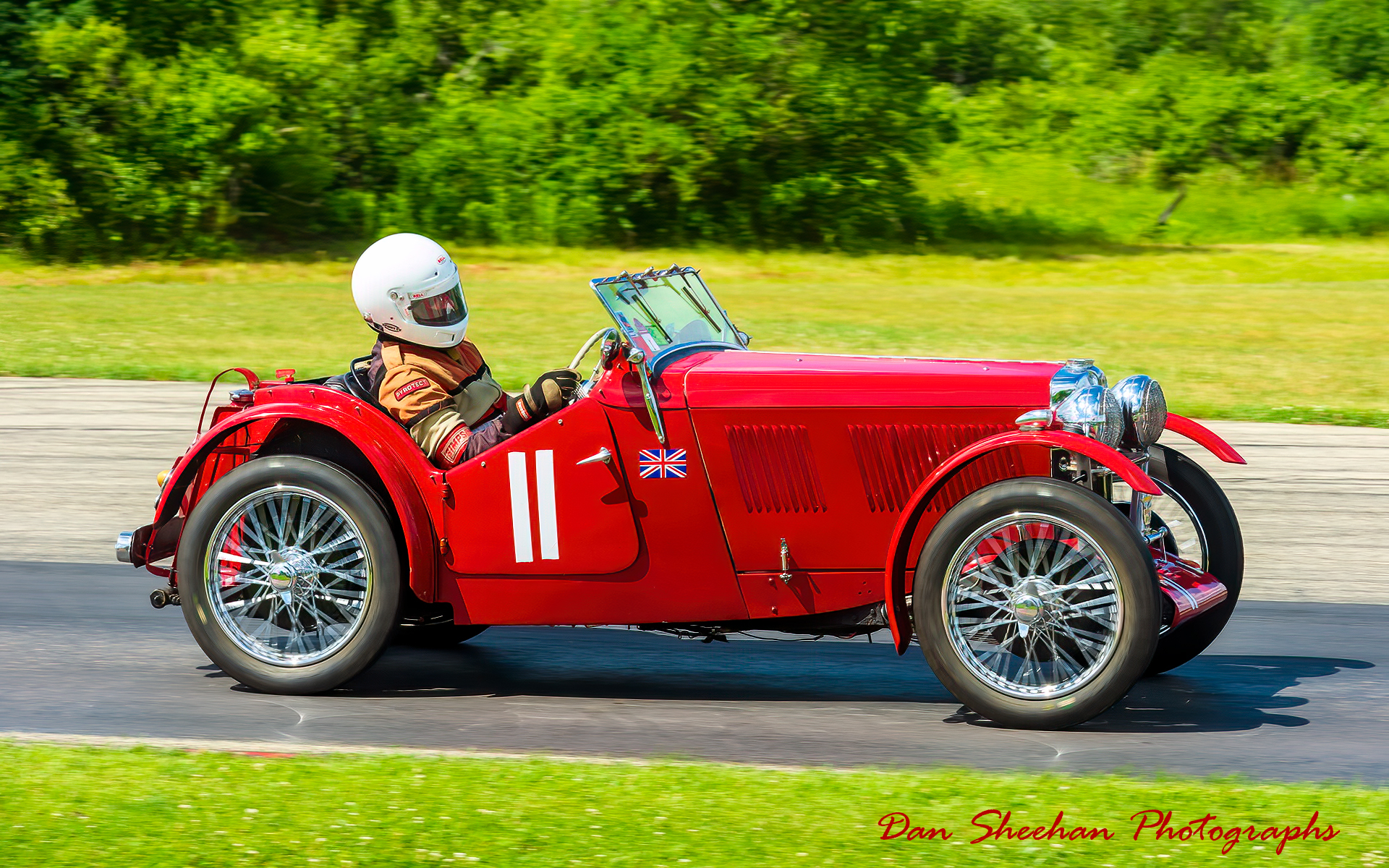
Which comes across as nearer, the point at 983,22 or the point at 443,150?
the point at 443,150

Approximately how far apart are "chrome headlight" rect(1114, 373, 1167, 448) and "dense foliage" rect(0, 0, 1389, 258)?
2516cm

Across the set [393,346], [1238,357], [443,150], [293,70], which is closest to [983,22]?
[443,150]

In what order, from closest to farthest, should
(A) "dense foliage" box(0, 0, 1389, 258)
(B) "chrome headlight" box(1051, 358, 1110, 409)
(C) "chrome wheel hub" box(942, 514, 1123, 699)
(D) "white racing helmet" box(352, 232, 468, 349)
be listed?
(C) "chrome wheel hub" box(942, 514, 1123, 699), (B) "chrome headlight" box(1051, 358, 1110, 409), (D) "white racing helmet" box(352, 232, 468, 349), (A) "dense foliage" box(0, 0, 1389, 258)

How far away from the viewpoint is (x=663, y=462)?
541 centimetres

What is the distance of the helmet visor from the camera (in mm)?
5816

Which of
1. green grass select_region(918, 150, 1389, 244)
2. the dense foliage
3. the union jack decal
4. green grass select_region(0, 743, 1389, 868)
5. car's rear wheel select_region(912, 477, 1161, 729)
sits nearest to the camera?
green grass select_region(0, 743, 1389, 868)

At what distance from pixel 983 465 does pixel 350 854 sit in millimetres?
2497

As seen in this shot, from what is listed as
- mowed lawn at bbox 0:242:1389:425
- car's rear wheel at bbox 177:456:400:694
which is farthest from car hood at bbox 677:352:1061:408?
mowed lawn at bbox 0:242:1389:425

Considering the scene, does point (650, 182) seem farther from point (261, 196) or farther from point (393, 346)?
point (393, 346)

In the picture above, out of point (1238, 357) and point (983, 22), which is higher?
point (983, 22)

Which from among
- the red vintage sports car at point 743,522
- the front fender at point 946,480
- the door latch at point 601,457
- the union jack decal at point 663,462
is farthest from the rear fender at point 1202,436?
the door latch at point 601,457

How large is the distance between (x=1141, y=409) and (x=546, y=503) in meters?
2.04

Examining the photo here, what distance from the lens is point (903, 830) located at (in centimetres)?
414

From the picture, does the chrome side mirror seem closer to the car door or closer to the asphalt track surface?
the car door
